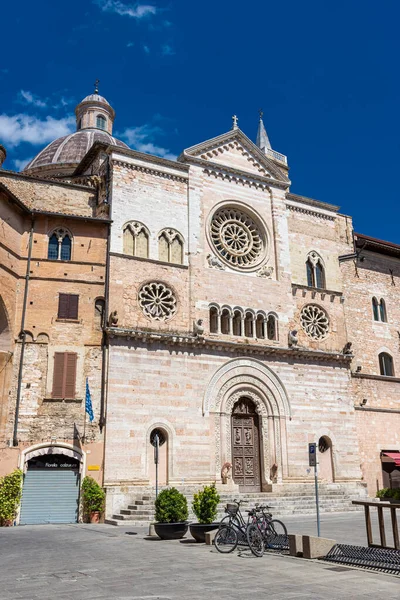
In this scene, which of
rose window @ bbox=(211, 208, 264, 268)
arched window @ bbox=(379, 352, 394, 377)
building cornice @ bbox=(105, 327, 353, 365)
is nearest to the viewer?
building cornice @ bbox=(105, 327, 353, 365)

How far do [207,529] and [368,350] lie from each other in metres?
21.2

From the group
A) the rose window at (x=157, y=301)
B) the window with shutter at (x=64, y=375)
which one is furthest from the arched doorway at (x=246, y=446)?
the window with shutter at (x=64, y=375)

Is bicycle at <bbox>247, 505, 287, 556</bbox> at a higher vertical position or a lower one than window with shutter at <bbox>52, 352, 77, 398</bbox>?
lower

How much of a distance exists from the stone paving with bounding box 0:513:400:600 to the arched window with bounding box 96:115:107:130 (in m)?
40.7

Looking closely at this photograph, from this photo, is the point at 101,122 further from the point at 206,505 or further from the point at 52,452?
the point at 206,505

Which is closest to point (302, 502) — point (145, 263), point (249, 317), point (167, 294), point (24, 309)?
point (249, 317)

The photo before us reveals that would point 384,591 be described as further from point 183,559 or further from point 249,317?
point 249,317

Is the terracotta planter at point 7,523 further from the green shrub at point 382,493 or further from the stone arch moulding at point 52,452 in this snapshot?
the green shrub at point 382,493

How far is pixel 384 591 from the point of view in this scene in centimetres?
937

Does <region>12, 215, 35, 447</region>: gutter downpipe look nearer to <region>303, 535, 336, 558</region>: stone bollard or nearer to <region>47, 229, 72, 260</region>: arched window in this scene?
<region>47, 229, 72, 260</region>: arched window

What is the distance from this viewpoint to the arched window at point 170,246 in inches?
1141

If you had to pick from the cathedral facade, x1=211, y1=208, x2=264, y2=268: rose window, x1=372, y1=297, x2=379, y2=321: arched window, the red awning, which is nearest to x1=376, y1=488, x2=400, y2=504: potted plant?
the cathedral facade

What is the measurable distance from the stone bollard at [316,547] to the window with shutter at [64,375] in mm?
14312

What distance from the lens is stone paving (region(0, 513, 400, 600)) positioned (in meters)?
9.00
